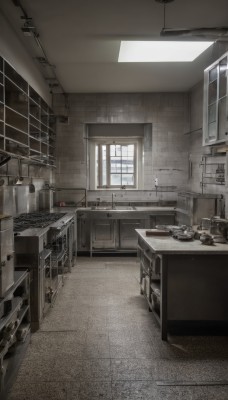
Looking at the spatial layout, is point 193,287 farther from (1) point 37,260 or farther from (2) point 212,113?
(2) point 212,113

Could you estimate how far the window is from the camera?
7.35m

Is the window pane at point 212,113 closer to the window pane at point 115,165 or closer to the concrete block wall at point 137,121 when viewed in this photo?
the concrete block wall at point 137,121

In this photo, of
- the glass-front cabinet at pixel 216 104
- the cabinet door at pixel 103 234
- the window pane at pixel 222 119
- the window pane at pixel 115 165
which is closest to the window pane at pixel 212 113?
the glass-front cabinet at pixel 216 104

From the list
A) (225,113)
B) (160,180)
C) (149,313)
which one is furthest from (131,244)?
(225,113)

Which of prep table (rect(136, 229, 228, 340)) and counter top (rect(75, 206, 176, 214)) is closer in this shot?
prep table (rect(136, 229, 228, 340))

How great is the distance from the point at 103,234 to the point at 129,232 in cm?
49

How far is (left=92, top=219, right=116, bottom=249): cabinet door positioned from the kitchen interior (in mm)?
27

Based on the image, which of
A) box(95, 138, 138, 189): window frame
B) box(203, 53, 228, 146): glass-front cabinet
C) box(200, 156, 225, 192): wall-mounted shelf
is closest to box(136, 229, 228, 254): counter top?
box(203, 53, 228, 146): glass-front cabinet

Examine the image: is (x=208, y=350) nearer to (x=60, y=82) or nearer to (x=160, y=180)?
(x=160, y=180)

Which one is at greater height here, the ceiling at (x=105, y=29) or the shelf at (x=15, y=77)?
the ceiling at (x=105, y=29)

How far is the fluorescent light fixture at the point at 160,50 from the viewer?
14.8 feet

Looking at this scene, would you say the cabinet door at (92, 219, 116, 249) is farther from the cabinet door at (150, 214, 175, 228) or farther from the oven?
the oven

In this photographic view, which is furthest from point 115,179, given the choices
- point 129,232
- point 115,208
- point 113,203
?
point 129,232

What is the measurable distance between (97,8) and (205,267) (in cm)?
277
